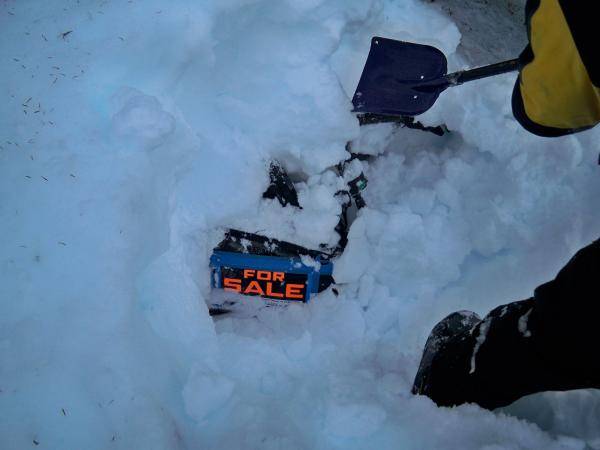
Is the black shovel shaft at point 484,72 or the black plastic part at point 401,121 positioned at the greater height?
the black shovel shaft at point 484,72

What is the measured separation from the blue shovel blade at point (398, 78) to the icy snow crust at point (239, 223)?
10cm

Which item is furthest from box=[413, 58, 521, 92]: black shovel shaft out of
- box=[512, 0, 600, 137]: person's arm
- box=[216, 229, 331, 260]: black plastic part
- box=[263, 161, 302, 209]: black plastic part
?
box=[216, 229, 331, 260]: black plastic part

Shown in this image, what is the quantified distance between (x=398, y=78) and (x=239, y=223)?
1.01 m

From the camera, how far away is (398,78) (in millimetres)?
2010

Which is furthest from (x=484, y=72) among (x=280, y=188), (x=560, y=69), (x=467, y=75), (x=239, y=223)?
(x=239, y=223)

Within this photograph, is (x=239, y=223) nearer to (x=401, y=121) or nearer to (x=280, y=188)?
(x=280, y=188)

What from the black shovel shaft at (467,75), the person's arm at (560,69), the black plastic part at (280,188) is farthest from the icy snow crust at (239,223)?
the person's arm at (560,69)

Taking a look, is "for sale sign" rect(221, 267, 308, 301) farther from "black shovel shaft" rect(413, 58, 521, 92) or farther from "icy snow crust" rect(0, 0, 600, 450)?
→ "black shovel shaft" rect(413, 58, 521, 92)

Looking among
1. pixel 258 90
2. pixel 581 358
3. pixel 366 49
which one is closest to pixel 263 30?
pixel 258 90

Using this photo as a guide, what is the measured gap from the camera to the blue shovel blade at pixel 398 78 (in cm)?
195

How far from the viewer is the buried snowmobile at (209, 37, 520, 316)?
72.4 inches

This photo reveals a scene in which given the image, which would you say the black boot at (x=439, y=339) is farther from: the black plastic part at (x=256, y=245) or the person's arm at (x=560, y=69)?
the person's arm at (x=560, y=69)

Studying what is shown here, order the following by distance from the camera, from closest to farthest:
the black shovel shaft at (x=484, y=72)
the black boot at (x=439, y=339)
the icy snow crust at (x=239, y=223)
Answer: the icy snow crust at (x=239, y=223) → the black boot at (x=439, y=339) → the black shovel shaft at (x=484, y=72)

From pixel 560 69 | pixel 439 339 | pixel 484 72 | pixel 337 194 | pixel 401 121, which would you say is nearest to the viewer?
pixel 560 69
